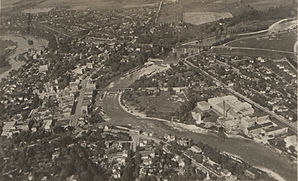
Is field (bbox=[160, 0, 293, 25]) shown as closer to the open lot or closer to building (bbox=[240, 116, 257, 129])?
the open lot

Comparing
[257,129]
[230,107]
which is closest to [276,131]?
[257,129]

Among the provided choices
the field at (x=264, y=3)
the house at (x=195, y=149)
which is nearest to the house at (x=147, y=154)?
the house at (x=195, y=149)

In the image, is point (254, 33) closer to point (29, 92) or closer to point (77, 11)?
point (77, 11)

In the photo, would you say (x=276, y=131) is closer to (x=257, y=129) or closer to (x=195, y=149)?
(x=257, y=129)

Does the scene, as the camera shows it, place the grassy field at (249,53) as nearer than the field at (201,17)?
Yes

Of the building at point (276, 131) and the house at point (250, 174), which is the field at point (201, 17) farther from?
the house at point (250, 174)

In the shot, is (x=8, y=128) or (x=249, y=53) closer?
(x=8, y=128)
